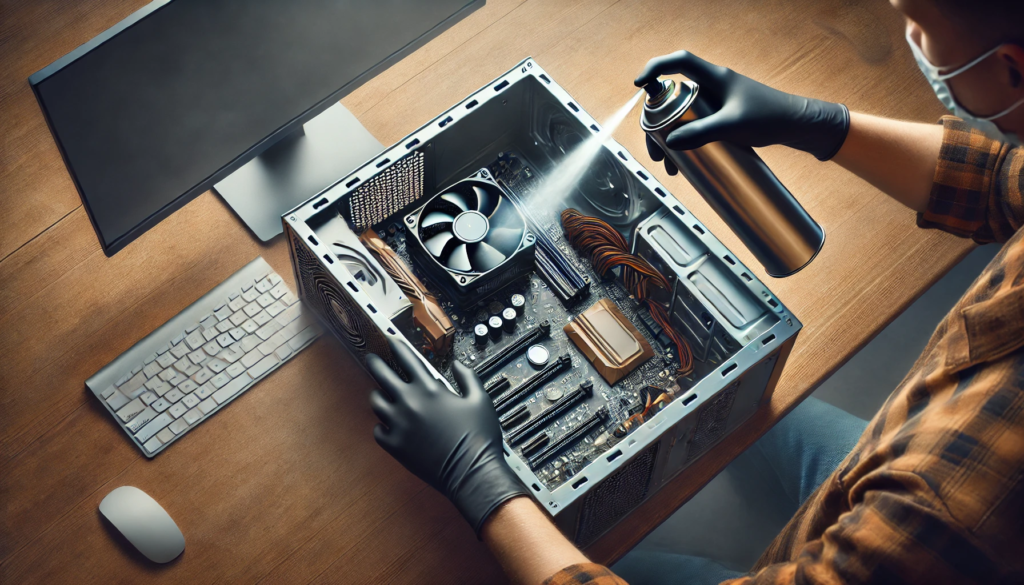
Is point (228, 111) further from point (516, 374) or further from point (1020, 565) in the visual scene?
point (1020, 565)

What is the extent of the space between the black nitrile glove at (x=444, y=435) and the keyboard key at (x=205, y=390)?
323mm

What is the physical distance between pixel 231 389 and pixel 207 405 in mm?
43

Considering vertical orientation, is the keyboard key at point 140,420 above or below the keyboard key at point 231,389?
above

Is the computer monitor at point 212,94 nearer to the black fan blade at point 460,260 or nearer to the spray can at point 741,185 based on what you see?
the black fan blade at point 460,260

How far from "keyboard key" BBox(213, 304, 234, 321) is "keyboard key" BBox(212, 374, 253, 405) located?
0.34 feet

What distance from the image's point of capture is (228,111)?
4.05ft

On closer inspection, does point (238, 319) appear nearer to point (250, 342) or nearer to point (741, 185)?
point (250, 342)

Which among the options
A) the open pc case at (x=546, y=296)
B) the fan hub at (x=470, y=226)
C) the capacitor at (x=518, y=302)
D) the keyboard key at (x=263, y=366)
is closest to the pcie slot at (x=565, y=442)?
the open pc case at (x=546, y=296)

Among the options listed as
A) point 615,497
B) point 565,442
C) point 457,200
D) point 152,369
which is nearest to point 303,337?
point 152,369

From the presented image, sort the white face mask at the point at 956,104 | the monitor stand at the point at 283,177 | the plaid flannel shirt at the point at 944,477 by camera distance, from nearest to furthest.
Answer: the plaid flannel shirt at the point at 944,477
the white face mask at the point at 956,104
the monitor stand at the point at 283,177

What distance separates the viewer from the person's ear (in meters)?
0.89

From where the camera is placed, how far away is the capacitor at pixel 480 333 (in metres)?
1.38

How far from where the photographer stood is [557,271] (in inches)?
56.0

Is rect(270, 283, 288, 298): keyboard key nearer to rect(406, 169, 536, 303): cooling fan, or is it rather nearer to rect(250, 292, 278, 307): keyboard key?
rect(250, 292, 278, 307): keyboard key
